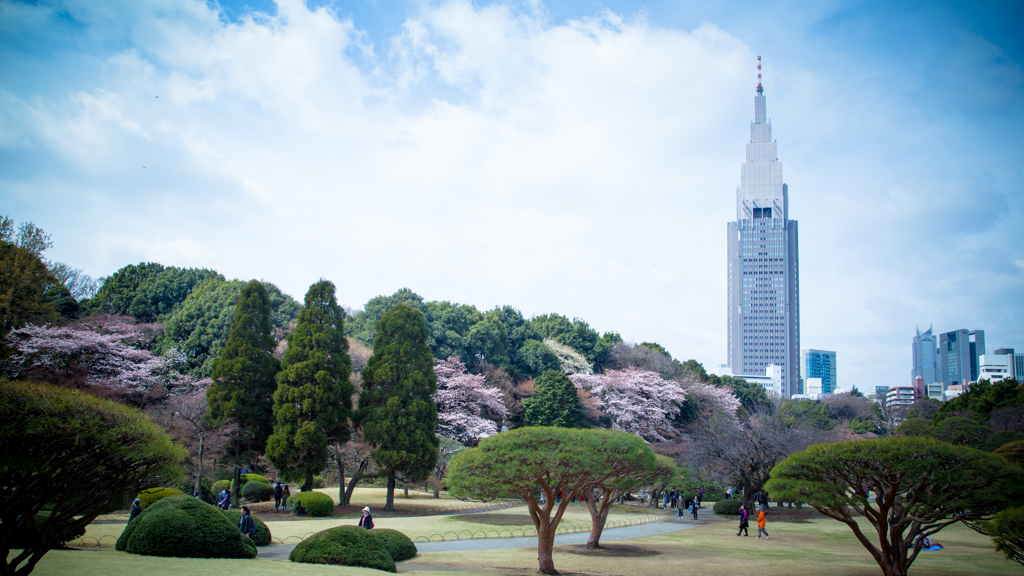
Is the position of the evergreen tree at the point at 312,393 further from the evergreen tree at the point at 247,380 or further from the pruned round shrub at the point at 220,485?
the pruned round shrub at the point at 220,485

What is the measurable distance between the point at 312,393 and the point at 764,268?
151m

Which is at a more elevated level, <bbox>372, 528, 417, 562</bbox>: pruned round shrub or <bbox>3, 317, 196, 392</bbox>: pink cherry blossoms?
<bbox>3, 317, 196, 392</bbox>: pink cherry blossoms

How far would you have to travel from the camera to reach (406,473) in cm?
2772

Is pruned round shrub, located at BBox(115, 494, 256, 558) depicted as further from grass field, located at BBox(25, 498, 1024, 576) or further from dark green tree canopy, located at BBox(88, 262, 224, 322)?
dark green tree canopy, located at BBox(88, 262, 224, 322)

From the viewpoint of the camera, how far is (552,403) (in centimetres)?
4038

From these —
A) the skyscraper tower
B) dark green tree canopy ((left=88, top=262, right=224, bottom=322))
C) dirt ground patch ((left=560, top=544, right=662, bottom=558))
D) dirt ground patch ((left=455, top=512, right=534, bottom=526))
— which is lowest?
dirt ground patch ((left=455, top=512, right=534, bottom=526))

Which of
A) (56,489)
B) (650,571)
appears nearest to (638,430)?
(650,571)

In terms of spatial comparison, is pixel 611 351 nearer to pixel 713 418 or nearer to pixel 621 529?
pixel 713 418

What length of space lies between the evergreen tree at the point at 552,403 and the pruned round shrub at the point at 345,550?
88.5ft

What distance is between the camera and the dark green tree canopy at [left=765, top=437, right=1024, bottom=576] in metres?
13.0

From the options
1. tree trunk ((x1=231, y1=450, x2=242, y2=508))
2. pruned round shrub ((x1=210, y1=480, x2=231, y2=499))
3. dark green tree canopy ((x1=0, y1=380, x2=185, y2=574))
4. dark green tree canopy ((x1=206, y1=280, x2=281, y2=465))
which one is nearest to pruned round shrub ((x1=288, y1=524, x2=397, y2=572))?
dark green tree canopy ((x1=0, y1=380, x2=185, y2=574))

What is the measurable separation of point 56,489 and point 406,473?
64.0ft

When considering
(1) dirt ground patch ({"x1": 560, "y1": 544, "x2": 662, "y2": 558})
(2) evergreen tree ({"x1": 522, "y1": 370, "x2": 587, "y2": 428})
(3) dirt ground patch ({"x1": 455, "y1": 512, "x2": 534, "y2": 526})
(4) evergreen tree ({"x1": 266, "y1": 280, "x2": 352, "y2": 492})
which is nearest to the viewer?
(1) dirt ground patch ({"x1": 560, "y1": 544, "x2": 662, "y2": 558})

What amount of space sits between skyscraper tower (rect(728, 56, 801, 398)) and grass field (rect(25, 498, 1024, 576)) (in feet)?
460
